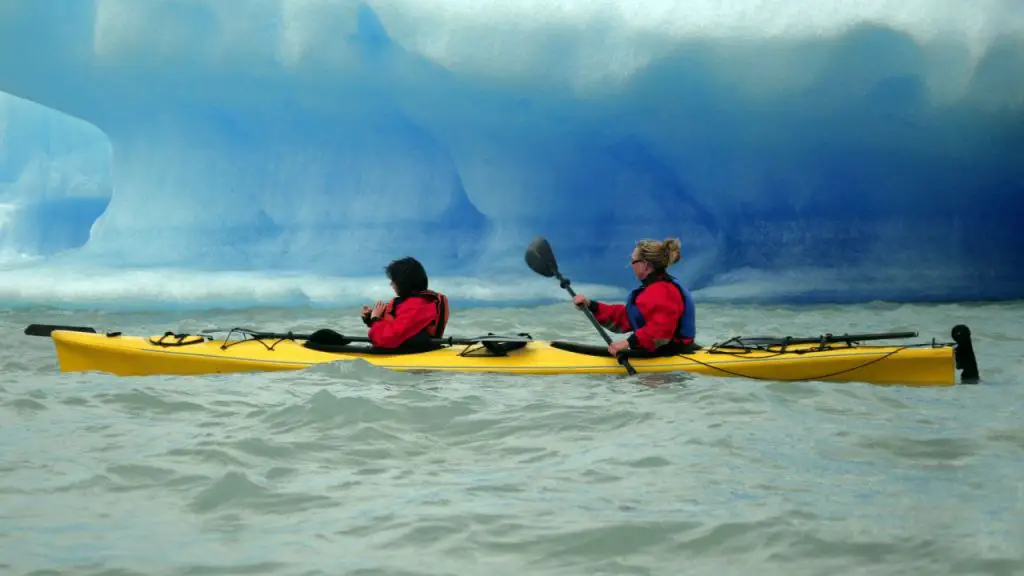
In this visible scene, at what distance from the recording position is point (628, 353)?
491 cm

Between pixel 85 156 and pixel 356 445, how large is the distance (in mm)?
13238

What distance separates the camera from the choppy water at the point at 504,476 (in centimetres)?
227

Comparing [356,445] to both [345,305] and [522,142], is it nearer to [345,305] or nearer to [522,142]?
[345,305]

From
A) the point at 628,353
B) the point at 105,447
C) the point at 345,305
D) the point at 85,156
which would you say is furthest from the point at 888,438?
the point at 85,156

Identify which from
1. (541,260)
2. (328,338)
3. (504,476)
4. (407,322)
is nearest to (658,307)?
(541,260)

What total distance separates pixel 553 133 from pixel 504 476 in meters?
11.0

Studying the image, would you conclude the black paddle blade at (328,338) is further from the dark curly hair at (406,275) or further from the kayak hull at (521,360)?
the dark curly hair at (406,275)

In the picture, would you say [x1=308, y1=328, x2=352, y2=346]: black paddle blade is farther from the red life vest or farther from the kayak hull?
the red life vest

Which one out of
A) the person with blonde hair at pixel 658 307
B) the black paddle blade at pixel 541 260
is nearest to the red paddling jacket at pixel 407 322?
the black paddle blade at pixel 541 260

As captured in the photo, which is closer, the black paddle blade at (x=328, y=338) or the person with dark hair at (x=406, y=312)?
the person with dark hair at (x=406, y=312)

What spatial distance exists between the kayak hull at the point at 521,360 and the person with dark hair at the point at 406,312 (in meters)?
0.09

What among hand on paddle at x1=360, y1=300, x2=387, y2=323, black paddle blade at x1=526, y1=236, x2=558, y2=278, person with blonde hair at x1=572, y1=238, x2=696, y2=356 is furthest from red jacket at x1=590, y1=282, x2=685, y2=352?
hand on paddle at x1=360, y1=300, x2=387, y2=323

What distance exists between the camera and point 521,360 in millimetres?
5082

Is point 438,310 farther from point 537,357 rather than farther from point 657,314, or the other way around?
point 657,314
